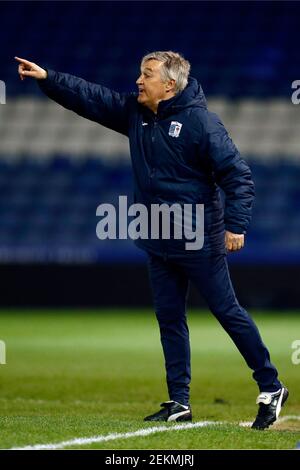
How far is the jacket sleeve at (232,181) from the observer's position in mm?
5449

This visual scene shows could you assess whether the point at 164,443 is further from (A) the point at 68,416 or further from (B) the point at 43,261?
(B) the point at 43,261

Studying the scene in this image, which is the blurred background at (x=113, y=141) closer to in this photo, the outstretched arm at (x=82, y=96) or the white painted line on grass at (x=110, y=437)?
the outstretched arm at (x=82, y=96)

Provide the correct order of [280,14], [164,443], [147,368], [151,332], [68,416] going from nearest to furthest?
[164,443]
[68,416]
[147,368]
[151,332]
[280,14]

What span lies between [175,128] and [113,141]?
13.9 meters

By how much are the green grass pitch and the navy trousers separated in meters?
0.30

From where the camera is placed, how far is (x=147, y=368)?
9.71 metres

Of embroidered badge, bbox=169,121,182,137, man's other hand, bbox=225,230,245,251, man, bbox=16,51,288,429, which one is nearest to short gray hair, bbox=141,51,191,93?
man, bbox=16,51,288,429

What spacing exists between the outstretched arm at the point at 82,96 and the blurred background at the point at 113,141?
1044 cm

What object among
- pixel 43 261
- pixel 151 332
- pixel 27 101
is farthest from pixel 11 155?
pixel 151 332

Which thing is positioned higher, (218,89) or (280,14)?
(280,14)

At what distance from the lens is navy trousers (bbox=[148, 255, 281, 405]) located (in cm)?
558

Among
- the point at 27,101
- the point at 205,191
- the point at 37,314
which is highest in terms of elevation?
the point at 27,101

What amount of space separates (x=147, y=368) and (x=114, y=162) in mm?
9639

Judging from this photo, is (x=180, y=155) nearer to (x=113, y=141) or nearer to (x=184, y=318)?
(x=184, y=318)
